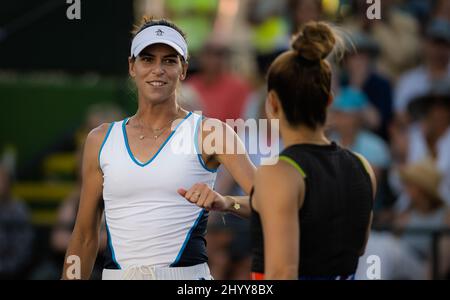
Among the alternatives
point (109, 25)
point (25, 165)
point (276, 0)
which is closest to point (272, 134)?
point (109, 25)

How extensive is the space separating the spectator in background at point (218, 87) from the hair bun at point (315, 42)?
4.90 m

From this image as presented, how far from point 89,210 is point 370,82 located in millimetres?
4857

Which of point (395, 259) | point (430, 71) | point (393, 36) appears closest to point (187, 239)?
point (395, 259)

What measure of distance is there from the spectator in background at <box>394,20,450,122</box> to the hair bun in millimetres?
5248

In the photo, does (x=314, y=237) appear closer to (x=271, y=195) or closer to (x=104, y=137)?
(x=271, y=195)

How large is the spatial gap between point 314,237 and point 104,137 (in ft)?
4.98

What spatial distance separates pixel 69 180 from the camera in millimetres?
10164

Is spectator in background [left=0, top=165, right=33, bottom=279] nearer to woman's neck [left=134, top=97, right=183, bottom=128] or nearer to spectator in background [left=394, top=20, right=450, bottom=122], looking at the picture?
spectator in background [left=394, top=20, right=450, bottom=122]

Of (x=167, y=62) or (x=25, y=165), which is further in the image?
(x=25, y=165)

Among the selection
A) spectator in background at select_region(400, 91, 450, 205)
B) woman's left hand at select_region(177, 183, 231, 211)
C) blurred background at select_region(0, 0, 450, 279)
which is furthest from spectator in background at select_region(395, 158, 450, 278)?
woman's left hand at select_region(177, 183, 231, 211)

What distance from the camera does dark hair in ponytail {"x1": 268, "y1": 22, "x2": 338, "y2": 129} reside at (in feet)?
13.1

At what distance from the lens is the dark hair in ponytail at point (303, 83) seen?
3.99 meters
